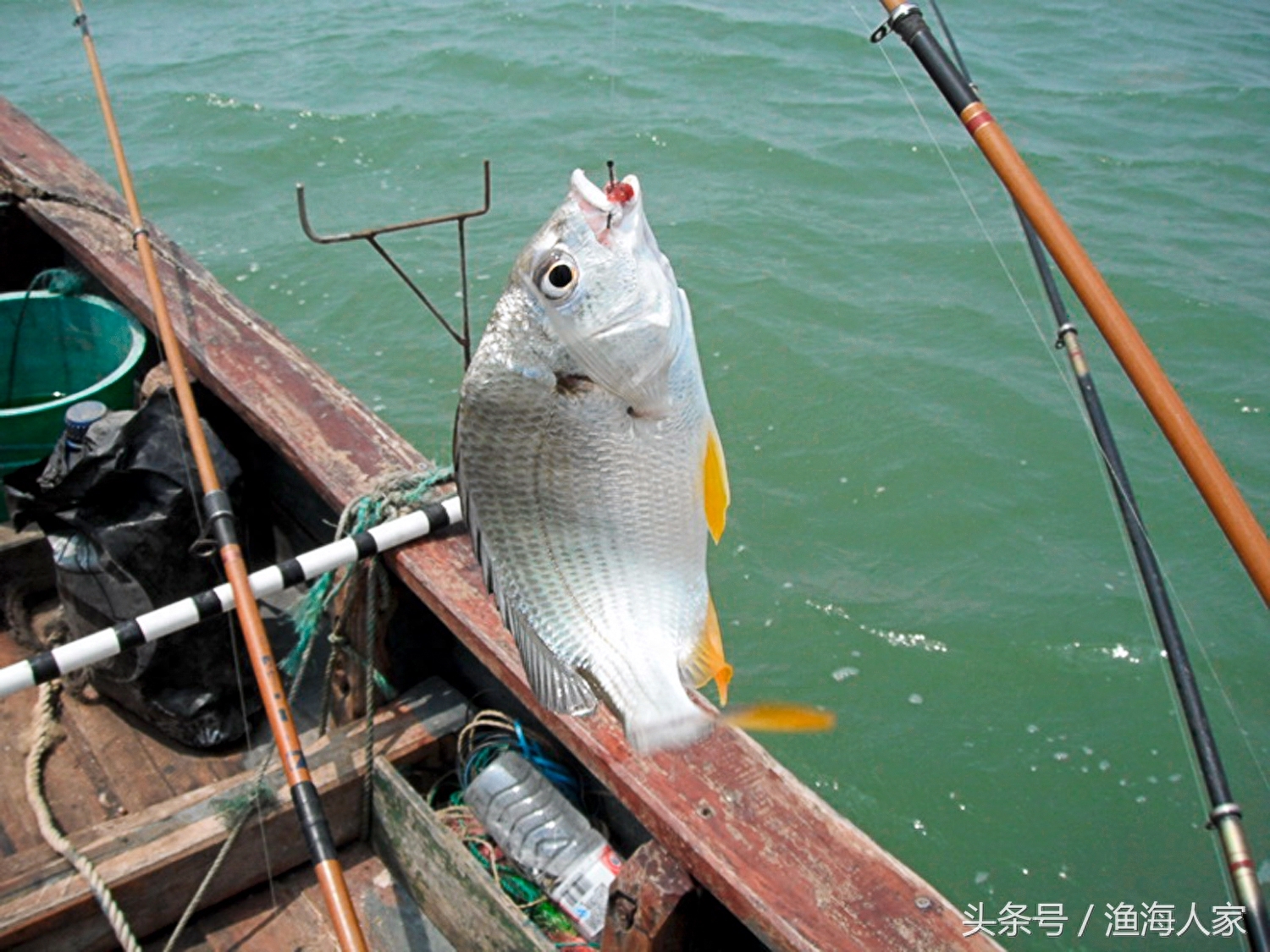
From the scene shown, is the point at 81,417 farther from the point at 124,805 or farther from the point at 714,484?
the point at 714,484

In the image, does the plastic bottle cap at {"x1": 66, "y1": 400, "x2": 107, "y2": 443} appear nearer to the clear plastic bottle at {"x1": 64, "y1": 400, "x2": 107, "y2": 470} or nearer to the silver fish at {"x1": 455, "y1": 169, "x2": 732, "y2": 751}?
the clear plastic bottle at {"x1": 64, "y1": 400, "x2": 107, "y2": 470}

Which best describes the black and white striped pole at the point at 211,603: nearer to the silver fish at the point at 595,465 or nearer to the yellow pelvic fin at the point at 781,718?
the silver fish at the point at 595,465

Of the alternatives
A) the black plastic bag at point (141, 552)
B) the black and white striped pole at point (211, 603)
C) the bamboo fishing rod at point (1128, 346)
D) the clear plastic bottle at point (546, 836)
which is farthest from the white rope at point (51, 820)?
the bamboo fishing rod at point (1128, 346)

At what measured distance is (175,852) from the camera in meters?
2.70

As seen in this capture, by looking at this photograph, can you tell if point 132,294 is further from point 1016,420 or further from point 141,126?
point 141,126

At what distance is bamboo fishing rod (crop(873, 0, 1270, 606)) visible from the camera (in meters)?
1.78

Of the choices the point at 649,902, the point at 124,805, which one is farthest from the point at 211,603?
the point at 649,902

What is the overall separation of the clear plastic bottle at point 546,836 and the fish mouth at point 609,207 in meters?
1.94

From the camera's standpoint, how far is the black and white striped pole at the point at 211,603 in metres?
2.47

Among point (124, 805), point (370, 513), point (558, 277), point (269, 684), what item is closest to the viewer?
point (558, 277)

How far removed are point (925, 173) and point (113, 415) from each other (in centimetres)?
735

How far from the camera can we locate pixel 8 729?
3.41 m

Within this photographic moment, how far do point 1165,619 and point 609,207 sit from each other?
5.88 feet

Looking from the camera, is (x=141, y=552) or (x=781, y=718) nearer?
(x=781, y=718)
